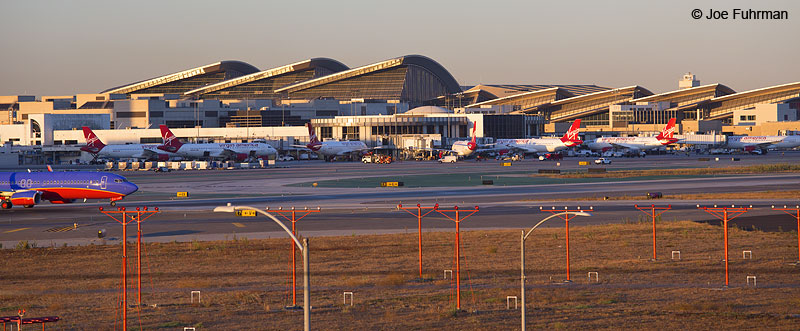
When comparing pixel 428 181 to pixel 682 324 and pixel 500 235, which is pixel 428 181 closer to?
pixel 500 235

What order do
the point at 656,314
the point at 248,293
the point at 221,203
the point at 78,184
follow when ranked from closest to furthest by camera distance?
the point at 656,314 → the point at 248,293 → the point at 78,184 → the point at 221,203

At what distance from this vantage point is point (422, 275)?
3447cm

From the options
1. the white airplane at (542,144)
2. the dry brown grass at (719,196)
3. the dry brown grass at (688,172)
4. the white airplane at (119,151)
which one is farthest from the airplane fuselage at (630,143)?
the dry brown grass at (719,196)

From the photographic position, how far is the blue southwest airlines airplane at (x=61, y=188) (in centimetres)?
6169

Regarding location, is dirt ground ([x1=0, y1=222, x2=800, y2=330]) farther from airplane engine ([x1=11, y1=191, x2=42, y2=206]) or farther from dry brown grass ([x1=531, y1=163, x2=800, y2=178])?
dry brown grass ([x1=531, y1=163, x2=800, y2=178])

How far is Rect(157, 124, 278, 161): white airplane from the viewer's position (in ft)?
472

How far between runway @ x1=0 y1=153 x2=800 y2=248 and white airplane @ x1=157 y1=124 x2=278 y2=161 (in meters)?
45.4

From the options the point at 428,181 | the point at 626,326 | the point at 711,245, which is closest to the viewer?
the point at 626,326

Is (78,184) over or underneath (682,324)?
over

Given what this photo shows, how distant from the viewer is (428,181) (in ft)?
298

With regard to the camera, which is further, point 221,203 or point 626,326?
point 221,203

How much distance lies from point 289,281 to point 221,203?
112ft

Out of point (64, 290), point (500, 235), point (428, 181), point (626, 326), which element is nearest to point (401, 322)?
point (626, 326)

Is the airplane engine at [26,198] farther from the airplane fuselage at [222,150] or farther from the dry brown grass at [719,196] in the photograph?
the airplane fuselage at [222,150]
